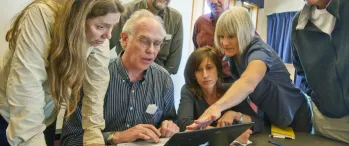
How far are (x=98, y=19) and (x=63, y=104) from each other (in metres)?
0.40

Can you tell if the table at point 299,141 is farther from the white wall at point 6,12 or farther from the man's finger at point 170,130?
the white wall at point 6,12

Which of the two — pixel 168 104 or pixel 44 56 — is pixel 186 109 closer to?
pixel 168 104

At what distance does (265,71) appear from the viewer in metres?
1.37

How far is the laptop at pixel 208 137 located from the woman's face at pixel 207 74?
51 cm

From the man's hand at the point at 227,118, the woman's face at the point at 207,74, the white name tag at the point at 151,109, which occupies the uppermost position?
the woman's face at the point at 207,74

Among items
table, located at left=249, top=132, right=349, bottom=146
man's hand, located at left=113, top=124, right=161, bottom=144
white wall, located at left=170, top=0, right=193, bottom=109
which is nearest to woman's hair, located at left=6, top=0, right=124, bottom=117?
man's hand, located at left=113, top=124, right=161, bottom=144

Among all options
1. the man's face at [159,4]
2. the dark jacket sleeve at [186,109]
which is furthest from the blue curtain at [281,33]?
the dark jacket sleeve at [186,109]

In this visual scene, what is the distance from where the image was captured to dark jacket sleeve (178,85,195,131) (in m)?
1.47

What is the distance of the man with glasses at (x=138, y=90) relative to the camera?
55.1 inches

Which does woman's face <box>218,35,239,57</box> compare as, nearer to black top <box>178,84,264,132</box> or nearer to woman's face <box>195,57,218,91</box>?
woman's face <box>195,57,218,91</box>

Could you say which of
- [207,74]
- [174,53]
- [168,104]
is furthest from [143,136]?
[174,53]

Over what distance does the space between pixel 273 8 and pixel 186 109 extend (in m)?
3.99

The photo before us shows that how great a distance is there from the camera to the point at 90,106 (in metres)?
1.22

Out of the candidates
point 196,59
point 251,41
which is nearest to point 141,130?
point 196,59
